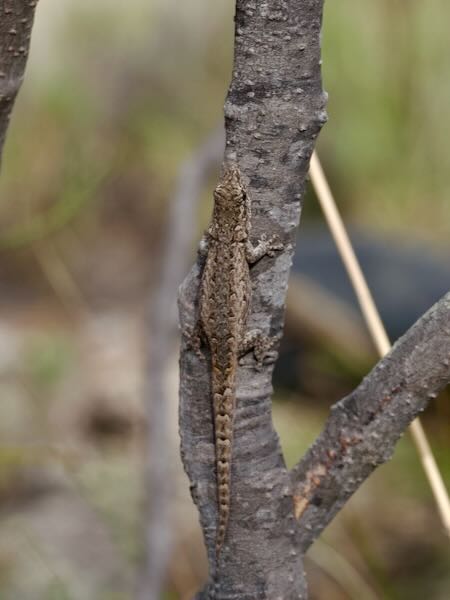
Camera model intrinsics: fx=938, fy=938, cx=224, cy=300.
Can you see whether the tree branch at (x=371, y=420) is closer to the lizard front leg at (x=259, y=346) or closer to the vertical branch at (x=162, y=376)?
the lizard front leg at (x=259, y=346)

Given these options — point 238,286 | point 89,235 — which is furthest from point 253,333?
point 89,235

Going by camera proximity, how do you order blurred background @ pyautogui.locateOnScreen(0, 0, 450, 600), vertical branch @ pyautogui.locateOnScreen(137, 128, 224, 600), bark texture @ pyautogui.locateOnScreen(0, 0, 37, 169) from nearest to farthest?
bark texture @ pyautogui.locateOnScreen(0, 0, 37, 169) → vertical branch @ pyautogui.locateOnScreen(137, 128, 224, 600) → blurred background @ pyautogui.locateOnScreen(0, 0, 450, 600)

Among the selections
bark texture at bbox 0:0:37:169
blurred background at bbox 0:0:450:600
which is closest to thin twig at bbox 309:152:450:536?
bark texture at bbox 0:0:37:169

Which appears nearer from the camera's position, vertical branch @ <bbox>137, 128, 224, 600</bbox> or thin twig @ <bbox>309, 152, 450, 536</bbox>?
thin twig @ <bbox>309, 152, 450, 536</bbox>

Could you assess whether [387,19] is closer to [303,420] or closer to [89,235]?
[89,235]

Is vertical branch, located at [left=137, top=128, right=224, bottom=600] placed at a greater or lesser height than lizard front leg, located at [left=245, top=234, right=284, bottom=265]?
lesser

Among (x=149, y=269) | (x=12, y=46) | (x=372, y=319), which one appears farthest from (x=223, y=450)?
(x=149, y=269)

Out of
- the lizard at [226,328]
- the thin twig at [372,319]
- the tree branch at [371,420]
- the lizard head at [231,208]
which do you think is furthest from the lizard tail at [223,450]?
the thin twig at [372,319]

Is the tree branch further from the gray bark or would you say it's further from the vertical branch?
the vertical branch
